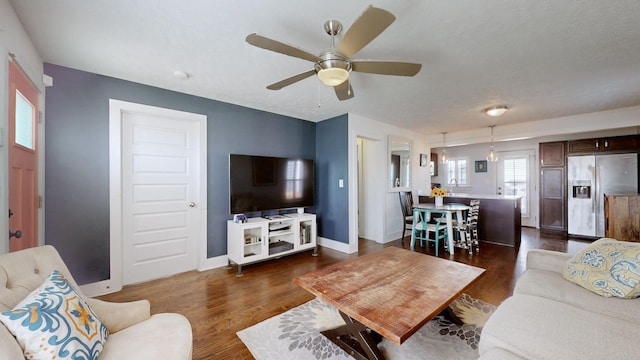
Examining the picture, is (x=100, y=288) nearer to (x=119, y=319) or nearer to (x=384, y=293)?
(x=119, y=319)

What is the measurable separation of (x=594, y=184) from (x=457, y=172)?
2841 mm

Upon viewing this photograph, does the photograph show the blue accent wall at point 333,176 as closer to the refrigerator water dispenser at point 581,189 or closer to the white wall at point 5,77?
the white wall at point 5,77

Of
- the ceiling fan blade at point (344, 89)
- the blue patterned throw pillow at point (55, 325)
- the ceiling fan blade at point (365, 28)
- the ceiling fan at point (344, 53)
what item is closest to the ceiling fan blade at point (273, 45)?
the ceiling fan at point (344, 53)

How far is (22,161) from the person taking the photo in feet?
6.34

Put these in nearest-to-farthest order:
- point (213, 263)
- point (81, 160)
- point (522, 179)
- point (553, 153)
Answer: point (81, 160), point (213, 263), point (553, 153), point (522, 179)

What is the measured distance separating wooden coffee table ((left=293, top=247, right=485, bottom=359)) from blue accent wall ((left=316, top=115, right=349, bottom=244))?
6.50 ft

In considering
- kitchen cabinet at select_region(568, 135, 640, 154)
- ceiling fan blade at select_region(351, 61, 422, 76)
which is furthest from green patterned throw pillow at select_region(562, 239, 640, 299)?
kitchen cabinet at select_region(568, 135, 640, 154)

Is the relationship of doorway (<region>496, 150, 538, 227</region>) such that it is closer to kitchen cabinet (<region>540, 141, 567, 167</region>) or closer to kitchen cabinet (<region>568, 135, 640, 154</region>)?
kitchen cabinet (<region>540, 141, 567, 167</region>)

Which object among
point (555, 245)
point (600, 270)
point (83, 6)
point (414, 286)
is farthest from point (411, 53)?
point (555, 245)

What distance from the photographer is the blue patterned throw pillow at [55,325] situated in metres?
0.86

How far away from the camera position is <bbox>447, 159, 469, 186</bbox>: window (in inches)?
282

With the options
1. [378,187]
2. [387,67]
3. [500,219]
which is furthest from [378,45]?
[500,219]

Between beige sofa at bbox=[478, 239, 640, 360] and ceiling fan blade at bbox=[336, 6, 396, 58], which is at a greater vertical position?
ceiling fan blade at bbox=[336, 6, 396, 58]

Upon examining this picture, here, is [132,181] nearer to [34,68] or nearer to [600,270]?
[34,68]
